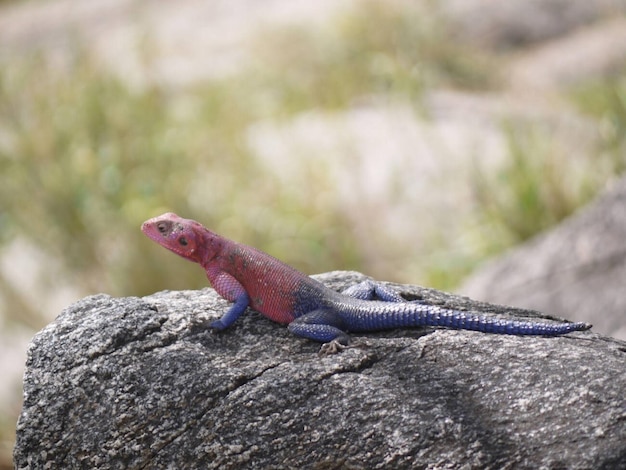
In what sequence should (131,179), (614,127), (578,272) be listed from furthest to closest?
1. (131,179)
2. (614,127)
3. (578,272)

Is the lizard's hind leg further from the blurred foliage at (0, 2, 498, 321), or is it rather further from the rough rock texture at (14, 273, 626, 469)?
the blurred foliage at (0, 2, 498, 321)

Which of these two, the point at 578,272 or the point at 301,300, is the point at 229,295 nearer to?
the point at 301,300

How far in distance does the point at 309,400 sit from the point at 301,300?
2.03 feet

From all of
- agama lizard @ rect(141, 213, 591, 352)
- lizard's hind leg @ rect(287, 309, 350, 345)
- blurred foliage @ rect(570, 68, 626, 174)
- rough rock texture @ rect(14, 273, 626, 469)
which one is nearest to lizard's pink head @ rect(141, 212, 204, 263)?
agama lizard @ rect(141, 213, 591, 352)

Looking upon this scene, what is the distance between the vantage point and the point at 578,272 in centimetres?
580

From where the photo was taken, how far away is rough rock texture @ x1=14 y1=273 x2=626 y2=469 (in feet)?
8.96

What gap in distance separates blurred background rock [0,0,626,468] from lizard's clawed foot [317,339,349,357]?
273 cm

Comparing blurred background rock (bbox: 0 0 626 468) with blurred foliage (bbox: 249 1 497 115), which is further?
blurred foliage (bbox: 249 1 497 115)

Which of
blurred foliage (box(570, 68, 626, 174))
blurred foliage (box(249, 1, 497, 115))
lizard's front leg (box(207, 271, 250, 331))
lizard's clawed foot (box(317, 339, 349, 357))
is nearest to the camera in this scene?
lizard's clawed foot (box(317, 339, 349, 357))

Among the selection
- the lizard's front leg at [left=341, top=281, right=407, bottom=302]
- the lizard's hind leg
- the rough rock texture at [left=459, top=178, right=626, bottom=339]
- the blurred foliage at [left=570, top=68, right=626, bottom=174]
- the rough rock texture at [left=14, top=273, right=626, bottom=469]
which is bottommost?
the rough rock texture at [left=14, top=273, right=626, bottom=469]

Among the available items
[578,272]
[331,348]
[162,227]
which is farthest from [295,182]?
[331,348]

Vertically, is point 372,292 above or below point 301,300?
above

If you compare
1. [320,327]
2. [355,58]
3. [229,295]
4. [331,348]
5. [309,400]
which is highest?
[355,58]

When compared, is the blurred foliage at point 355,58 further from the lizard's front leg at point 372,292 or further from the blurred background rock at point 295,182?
the lizard's front leg at point 372,292
